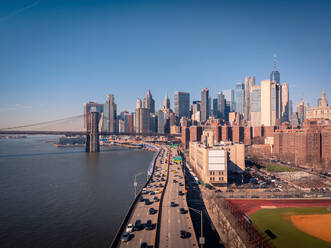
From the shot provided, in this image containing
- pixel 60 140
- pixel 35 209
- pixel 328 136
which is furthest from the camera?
pixel 60 140

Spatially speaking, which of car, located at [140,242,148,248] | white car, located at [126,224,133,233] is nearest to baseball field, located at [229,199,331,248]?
car, located at [140,242,148,248]

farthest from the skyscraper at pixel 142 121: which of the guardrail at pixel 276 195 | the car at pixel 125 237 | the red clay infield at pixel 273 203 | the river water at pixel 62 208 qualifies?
the car at pixel 125 237

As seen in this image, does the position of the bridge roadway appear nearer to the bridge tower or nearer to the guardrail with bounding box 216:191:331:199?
the guardrail with bounding box 216:191:331:199

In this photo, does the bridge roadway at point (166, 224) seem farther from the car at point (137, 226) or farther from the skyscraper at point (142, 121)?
the skyscraper at point (142, 121)

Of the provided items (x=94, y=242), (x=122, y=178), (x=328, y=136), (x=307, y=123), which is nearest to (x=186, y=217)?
(x=94, y=242)

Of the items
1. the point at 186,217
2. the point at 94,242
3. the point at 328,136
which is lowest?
the point at 94,242

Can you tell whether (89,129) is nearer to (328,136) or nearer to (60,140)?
(60,140)
